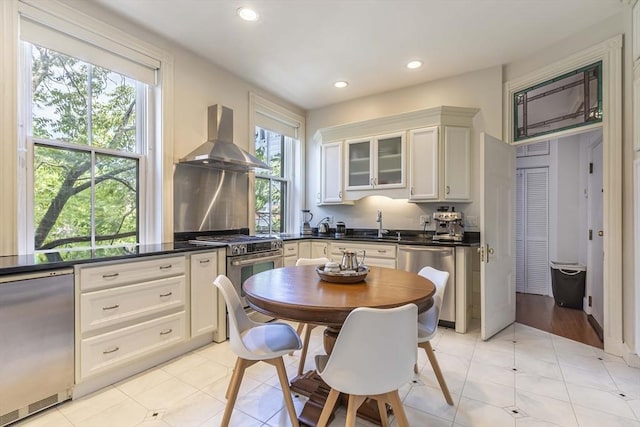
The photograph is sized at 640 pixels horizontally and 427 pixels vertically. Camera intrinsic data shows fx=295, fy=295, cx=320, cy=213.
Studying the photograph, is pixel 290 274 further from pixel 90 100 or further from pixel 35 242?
pixel 90 100

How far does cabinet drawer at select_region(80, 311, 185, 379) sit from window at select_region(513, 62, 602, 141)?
13.1 feet

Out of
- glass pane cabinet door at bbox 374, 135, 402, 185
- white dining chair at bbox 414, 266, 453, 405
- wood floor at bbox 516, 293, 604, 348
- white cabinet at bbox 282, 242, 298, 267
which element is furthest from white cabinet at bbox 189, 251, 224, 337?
wood floor at bbox 516, 293, 604, 348

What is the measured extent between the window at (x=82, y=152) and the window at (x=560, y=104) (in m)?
4.00

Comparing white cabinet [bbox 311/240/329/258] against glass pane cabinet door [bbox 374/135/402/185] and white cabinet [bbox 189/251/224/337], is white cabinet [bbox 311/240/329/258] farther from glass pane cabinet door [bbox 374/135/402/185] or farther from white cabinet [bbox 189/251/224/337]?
white cabinet [bbox 189/251/224/337]

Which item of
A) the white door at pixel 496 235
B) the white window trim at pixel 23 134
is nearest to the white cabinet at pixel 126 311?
the white window trim at pixel 23 134

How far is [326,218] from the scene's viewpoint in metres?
4.68

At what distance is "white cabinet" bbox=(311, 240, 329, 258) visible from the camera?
3.85m

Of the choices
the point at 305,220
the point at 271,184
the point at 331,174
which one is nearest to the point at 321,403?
the point at 331,174

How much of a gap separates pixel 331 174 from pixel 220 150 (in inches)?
68.3

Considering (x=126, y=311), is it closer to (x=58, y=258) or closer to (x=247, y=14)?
(x=58, y=258)

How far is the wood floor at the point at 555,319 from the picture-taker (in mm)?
2963

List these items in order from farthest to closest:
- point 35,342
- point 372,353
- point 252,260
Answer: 1. point 252,260
2. point 35,342
3. point 372,353

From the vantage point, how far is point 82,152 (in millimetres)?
2461

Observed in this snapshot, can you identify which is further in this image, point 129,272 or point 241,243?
point 241,243
